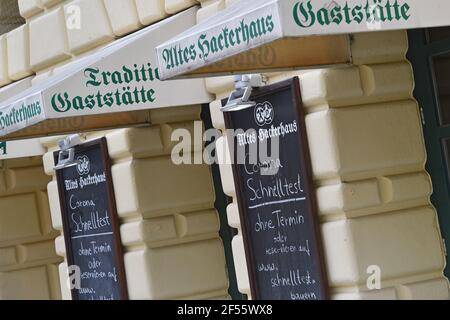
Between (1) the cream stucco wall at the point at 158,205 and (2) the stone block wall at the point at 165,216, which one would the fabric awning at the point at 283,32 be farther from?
(2) the stone block wall at the point at 165,216

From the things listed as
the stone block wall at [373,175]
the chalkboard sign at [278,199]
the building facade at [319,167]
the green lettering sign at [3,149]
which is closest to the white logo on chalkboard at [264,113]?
the chalkboard sign at [278,199]

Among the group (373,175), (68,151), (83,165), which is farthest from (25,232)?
(373,175)

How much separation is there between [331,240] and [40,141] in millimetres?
3932

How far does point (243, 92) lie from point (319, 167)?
2.33 ft

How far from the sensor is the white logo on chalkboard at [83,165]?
9.09 meters

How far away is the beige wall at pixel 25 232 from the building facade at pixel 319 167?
47.0 inches

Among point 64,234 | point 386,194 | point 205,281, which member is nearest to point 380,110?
point 386,194

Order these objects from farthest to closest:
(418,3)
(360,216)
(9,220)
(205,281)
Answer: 1. (9,220)
2. (205,281)
3. (360,216)
4. (418,3)

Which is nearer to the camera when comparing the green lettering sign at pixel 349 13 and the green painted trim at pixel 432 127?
the green lettering sign at pixel 349 13

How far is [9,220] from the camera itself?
11.3 metres

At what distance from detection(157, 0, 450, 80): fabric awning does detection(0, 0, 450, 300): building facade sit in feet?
0.55

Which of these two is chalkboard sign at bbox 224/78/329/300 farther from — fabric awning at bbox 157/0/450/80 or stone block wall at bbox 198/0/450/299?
fabric awning at bbox 157/0/450/80
